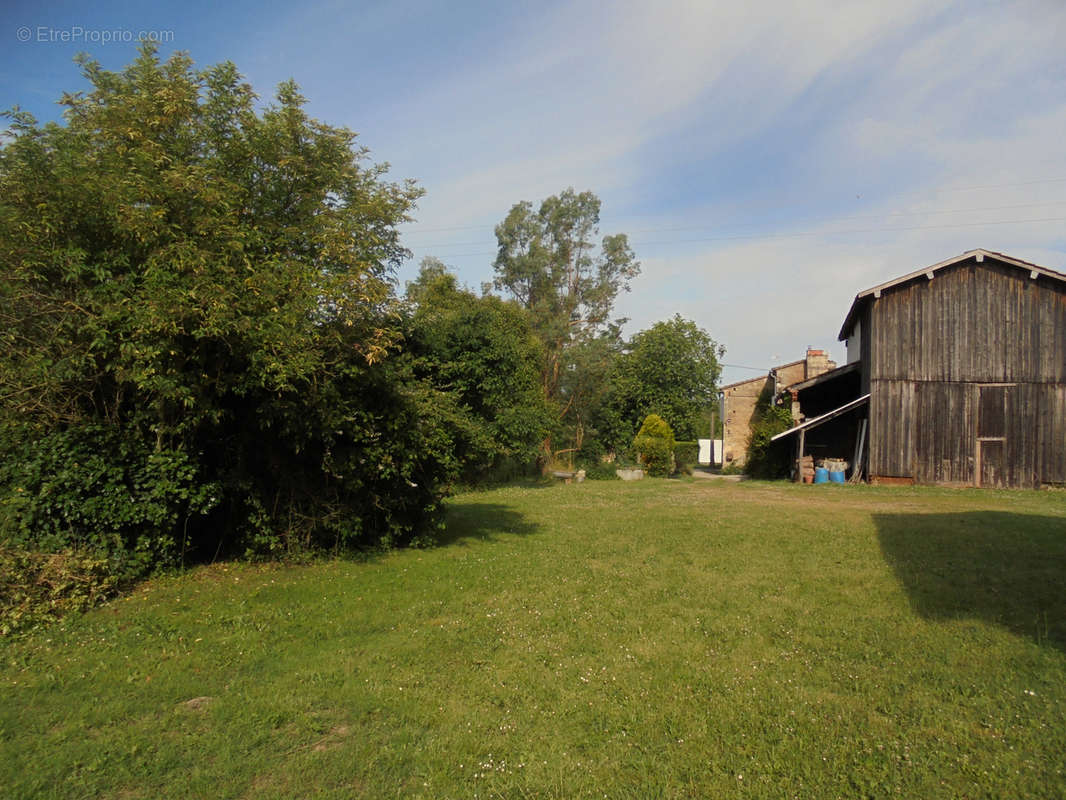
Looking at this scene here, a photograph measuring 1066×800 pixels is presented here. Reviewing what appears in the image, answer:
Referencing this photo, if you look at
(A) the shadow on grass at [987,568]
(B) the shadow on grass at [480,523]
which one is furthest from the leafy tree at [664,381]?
(A) the shadow on grass at [987,568]

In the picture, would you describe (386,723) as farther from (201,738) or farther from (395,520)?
(395,520)

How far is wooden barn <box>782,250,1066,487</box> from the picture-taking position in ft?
68.0

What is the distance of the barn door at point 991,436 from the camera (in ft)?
68.6

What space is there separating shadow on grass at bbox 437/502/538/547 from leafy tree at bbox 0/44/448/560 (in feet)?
9.72

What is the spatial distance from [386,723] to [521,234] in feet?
131

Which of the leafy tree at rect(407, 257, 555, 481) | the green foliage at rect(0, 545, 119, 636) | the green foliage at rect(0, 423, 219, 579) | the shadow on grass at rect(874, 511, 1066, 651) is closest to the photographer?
the green foliage at rect(0, 545, 119, 636)

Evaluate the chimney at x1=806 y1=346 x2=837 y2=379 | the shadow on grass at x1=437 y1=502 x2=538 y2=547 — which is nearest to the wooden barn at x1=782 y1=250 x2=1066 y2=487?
the chimney at x1=806 y1=346 x2=837 y2=379

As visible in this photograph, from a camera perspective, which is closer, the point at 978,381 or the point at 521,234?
the point at 978,381

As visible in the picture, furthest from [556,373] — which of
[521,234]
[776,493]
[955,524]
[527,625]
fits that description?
[527,625]

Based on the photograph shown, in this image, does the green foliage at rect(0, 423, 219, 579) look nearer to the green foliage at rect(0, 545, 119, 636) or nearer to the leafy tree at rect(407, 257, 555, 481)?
the green foliage at rect(0, 545, 119, 636)

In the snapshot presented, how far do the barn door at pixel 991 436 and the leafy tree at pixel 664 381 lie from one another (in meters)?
16.8

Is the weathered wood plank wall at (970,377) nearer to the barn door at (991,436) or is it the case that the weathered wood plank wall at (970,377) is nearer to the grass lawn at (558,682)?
the barn door at (991,436)

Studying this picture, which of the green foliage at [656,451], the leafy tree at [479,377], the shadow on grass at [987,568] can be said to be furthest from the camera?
the green foliage at [656,451]

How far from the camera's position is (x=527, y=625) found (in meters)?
6.66
